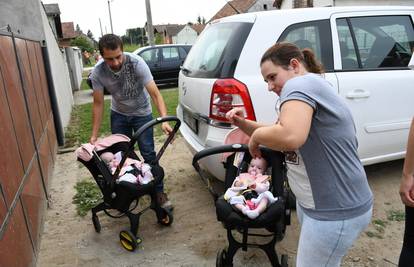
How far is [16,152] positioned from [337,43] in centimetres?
295

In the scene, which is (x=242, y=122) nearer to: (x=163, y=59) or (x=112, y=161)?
(x=112, y=161)

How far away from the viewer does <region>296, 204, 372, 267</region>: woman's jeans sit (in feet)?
5.35

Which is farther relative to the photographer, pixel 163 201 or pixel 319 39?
pixel 163 201

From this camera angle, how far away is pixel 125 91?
3471mm

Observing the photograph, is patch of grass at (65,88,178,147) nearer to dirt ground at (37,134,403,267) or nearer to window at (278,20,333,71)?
dirt ground at (37,134,403,267)

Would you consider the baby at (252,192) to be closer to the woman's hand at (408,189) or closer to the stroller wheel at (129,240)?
the woman's hand at (408,189)

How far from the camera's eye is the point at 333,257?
5.57 ft

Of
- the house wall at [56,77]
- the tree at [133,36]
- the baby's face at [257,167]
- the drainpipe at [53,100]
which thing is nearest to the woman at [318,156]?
the baby's face at [257,167]

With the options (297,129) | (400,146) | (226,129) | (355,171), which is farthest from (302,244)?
(400,146)

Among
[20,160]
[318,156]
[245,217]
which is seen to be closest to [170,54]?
[20,160]

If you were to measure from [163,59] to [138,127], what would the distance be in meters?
9.88

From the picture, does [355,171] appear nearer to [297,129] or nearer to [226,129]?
[297,129]

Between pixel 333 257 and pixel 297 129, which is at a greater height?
pixel 297 129

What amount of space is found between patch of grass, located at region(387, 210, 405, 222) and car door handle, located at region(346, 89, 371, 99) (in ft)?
3.70
